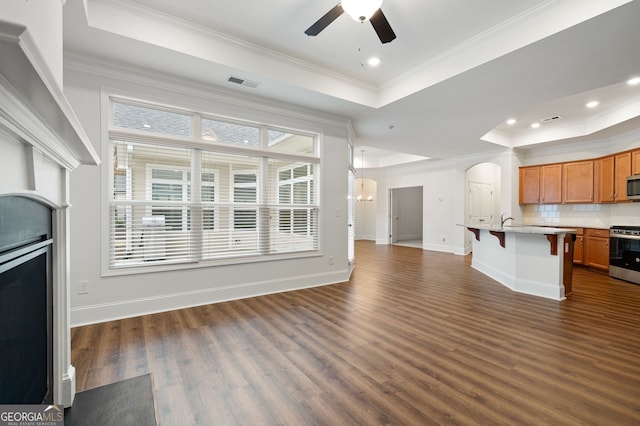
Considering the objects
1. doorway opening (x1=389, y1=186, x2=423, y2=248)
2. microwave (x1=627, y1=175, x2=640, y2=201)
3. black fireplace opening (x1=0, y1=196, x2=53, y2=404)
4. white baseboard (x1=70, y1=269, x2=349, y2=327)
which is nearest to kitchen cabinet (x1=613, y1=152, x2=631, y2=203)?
microwave (x1=627, y1=175, x2=640, y2=201)

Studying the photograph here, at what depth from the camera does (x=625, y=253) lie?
5055 millimetres

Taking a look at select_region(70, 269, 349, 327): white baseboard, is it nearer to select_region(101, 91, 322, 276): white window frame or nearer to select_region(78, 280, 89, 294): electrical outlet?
select_region(78, 280, 89, 294): electrical outlet

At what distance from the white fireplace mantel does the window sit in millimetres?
1705

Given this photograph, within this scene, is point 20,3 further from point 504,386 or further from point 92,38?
point 504,386

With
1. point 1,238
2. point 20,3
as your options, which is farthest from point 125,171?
point 20,3

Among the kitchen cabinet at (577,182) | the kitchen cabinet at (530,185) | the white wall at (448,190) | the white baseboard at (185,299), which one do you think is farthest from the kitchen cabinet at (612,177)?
the white baseboard at (185,299)

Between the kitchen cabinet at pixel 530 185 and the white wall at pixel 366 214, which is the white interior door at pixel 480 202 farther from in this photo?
the white wall at pixel 366 214

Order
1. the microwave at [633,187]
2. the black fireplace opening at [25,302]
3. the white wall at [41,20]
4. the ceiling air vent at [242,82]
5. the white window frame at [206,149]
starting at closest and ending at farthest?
the white wall at [41,20] < the black fireplace opening at [25,302] < the white window frame at [206,149] < the ceiling air vent at [242,82] < the microwave at [633,187]

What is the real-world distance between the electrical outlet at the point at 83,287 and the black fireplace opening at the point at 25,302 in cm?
179

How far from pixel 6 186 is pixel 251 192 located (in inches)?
130

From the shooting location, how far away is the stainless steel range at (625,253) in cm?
485

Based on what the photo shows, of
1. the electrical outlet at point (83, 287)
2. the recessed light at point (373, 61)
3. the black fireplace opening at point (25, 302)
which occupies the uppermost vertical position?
the recessed light at point (373, 61)

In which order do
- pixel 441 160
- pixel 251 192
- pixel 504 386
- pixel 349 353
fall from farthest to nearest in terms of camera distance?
pixel 441 160 < pixel 251 192 < pixel 349 353 < pixel 504 386

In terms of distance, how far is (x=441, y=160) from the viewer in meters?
8.95
